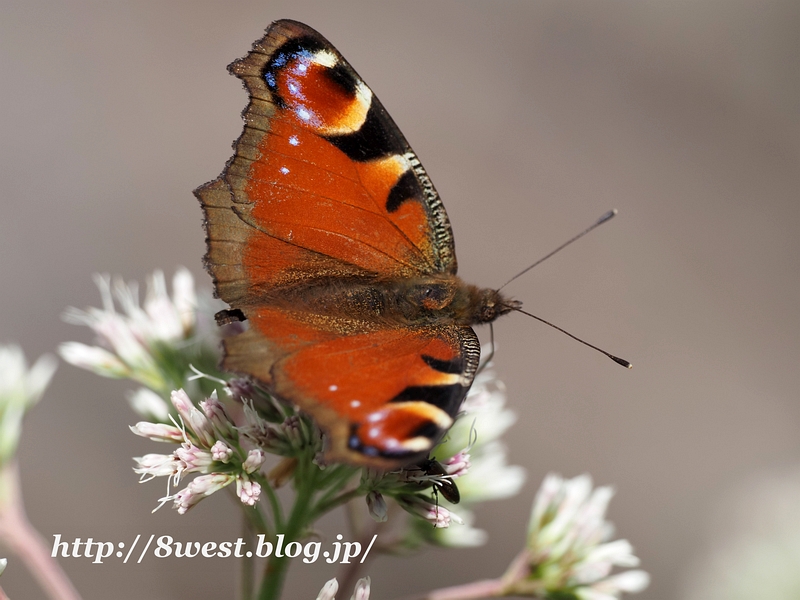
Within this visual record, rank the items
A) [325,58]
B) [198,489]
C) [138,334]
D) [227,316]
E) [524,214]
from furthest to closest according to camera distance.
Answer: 1. [524,214]
2. [138,334]
3. [325,58]
4. [227,316]
5. [198,489]

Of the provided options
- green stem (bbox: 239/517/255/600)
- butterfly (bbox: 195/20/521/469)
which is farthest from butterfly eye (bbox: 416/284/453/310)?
green stem (bbox: 239/517/255/600)

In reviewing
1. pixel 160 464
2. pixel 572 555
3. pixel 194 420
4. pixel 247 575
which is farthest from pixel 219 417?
pixel 572 555

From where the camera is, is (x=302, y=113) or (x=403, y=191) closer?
(x=302, y=113)

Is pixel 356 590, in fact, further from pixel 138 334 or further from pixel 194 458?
pixel 138 334

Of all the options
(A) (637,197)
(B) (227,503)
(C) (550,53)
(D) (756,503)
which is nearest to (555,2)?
(C) (550,53)

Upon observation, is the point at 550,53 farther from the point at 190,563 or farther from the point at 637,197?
the point at 190,563

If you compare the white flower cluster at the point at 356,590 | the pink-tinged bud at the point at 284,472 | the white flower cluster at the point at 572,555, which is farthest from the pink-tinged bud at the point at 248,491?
the white flower cluster at the point at 572,555

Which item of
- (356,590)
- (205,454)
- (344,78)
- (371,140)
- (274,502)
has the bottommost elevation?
(356,590)

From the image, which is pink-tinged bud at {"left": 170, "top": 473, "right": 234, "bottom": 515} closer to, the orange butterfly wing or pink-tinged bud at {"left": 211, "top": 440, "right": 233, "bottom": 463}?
pink-tinged bud at {"left": 211, "top": 440, "right": 233, "bottom": 463}
